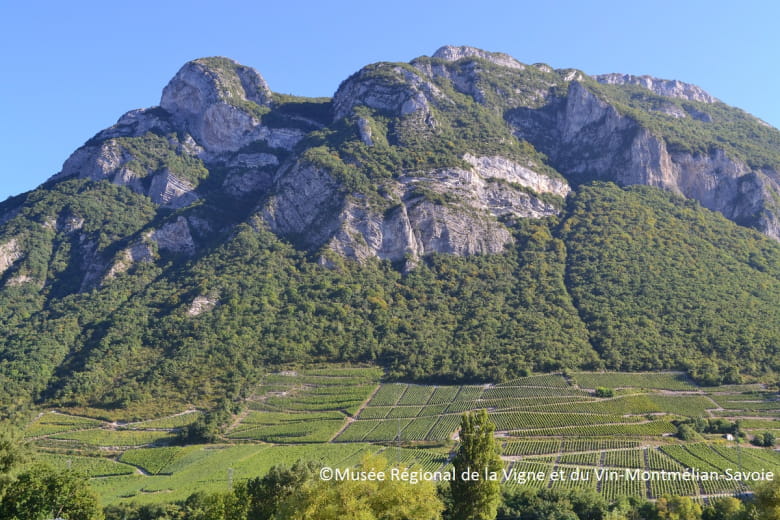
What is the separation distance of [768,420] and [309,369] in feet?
266

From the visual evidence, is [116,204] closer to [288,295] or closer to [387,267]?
[288,295]

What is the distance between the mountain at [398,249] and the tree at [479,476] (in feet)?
194

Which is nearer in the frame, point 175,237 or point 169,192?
point 175,237

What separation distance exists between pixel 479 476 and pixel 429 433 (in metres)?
41.7

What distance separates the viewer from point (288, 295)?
421ft

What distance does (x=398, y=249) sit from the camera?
5679 inches

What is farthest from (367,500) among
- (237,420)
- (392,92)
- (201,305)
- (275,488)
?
(392,92)

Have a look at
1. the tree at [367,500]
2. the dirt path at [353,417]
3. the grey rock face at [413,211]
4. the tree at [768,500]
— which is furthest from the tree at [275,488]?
the grey rock face at [413,211]

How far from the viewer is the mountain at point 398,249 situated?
103500 millimetres

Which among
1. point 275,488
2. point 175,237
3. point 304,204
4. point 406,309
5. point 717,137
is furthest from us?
point 717,137

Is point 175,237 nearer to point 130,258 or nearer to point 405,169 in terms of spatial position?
point 130,258

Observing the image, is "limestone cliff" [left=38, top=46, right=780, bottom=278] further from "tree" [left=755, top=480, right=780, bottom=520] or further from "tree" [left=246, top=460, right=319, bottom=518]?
"tree" [left=755, top=480, right=780, bottom=520]

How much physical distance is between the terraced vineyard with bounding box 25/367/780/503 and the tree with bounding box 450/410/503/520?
2271 centimetres

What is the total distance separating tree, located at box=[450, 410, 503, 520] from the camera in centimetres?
3853
